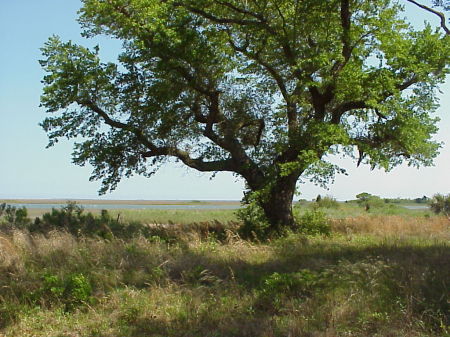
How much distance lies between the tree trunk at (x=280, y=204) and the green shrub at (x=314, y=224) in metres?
0.53

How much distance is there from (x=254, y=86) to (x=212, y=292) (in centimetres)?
1286

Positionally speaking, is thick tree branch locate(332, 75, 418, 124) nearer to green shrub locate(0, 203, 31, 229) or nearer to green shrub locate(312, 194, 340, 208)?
green shrub locate(0, 203, 31, 229)

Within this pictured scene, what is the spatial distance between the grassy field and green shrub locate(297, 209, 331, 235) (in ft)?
19.2

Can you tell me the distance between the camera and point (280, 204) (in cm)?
1928

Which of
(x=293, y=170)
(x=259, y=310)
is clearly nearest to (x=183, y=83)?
(x=293, y=170)

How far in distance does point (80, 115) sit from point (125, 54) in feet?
10.7

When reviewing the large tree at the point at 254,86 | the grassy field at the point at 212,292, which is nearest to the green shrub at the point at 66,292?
the grassy field at the point at 212,292

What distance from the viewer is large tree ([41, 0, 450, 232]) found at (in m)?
17.5

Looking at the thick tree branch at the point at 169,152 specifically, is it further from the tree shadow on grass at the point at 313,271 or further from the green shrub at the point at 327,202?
the green shrub at the point at 327,202

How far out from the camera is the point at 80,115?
19922 mm

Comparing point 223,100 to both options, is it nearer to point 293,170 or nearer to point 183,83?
point 183,83

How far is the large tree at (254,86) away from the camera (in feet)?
57.4

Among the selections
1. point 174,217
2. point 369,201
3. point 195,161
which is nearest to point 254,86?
point 195,161

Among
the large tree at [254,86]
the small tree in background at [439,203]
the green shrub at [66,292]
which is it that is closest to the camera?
the green shrub at [66,292]
